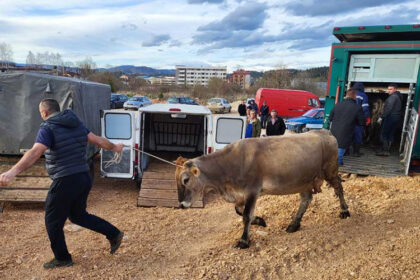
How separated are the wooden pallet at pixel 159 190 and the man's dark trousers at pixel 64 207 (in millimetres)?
2750

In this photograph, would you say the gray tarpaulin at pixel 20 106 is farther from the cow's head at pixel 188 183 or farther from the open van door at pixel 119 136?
the cow's head at pixel 188 183

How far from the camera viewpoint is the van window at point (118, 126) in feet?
23.4

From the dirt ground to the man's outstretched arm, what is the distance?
138 centimetres

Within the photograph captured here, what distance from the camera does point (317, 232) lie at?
4840mm

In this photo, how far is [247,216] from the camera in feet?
14.3

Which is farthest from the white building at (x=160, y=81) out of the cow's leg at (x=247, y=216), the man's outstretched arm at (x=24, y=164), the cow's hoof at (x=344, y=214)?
the man's outstretched arm at (x=24, y=164)

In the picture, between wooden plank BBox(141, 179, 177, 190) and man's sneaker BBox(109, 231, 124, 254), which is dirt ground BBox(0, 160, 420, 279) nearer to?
man's sneaker BBox(109, 231, 124, 254)

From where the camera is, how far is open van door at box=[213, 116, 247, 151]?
7.24 meters

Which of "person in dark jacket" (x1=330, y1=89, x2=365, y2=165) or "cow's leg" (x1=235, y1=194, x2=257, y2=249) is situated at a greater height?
"person in dark jacket" (x1=330, y1=89, x2=365, y2=165)

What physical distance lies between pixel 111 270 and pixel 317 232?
10.2 feet

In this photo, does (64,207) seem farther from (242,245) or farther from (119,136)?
(119,136)

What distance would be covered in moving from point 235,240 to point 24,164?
119 inches

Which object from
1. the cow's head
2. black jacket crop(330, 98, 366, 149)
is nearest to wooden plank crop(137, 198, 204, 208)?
the cow's head

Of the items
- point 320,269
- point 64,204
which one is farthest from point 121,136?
point 320,269
